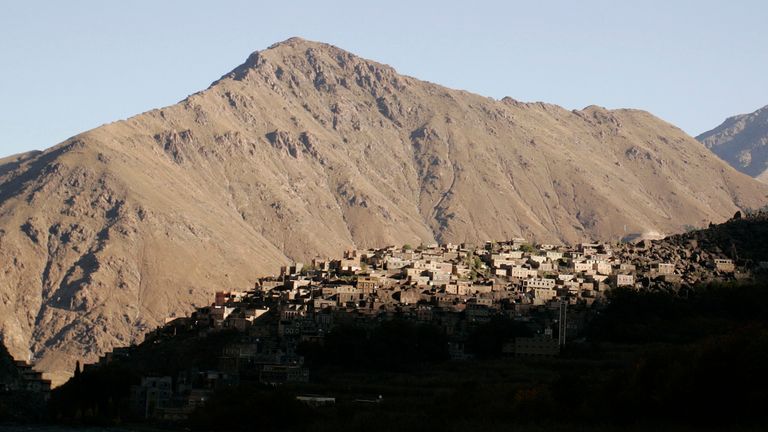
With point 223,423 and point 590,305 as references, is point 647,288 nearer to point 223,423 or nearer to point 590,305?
point 590,305

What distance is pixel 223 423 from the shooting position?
9306cm

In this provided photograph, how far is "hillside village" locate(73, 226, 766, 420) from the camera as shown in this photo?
11606cm

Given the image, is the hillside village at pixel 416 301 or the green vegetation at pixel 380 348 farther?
the green vegetation at pixel 380 348

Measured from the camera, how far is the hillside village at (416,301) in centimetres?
11606

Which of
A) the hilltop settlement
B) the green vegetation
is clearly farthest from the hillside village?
the green vegetation

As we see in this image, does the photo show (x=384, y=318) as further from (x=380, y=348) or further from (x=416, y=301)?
(x=380, y=348)

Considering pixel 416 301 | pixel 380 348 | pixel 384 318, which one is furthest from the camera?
pixel 416 301

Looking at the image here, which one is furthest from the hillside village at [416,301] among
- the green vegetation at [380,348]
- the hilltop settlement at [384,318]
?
the green vegetation at [380,348]

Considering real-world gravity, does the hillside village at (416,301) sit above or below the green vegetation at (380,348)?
above

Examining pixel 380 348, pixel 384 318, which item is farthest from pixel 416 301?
pixel 380 348

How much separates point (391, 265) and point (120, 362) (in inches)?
1981

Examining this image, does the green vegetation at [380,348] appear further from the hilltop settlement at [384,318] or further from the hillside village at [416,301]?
the hillside village at [416,301]

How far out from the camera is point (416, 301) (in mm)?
154250

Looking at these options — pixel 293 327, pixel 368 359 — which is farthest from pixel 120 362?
pixel 368 359
